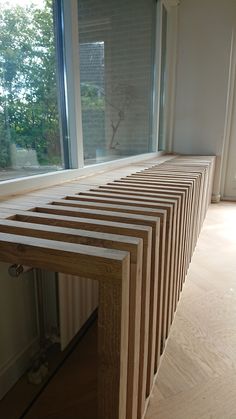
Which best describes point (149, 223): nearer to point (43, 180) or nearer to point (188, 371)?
point (188, 371)

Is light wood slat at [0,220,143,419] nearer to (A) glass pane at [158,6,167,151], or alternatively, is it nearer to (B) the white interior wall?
(A) glass pane at [158,6,167,151]

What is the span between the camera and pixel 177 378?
101 centimetres

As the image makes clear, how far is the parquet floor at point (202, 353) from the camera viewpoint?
0.91 m

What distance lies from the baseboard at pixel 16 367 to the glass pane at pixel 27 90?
0.69 m

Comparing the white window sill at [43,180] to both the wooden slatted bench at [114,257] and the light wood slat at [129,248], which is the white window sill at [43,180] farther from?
the light wood slat at [129,248]

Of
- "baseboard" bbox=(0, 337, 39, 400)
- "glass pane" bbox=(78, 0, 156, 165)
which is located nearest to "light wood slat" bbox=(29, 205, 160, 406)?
"baseboard" bbox=(0, 337, 39, 400)

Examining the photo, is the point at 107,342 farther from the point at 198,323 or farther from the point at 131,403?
the point at 198,323

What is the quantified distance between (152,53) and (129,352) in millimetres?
3051

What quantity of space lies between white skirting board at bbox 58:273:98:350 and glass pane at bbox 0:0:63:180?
1.64 feet

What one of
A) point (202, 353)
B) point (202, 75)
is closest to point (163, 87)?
point (202, 75)

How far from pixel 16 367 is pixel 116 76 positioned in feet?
6.79

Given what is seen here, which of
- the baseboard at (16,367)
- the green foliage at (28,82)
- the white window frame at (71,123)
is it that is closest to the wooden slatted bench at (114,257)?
the white window frame at (71,123)

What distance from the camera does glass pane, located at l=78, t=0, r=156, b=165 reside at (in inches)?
66.7

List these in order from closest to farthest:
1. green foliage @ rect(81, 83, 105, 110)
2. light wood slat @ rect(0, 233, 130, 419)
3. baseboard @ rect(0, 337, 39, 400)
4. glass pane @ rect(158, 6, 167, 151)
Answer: light wood slat @ rect(0, 233, 130, 419), baseboard @ rect(0, 337, 39, 400), green foliage @ rect(81, 83, 105, 110), glass pane @ rect(158, 6, 167, 151)
